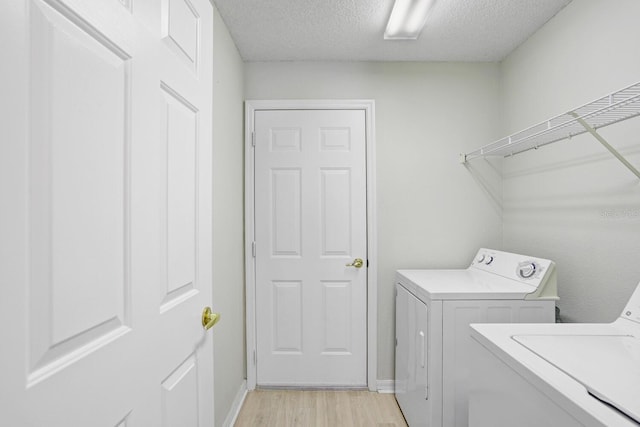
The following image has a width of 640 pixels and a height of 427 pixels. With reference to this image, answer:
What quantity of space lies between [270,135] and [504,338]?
6.39 feet

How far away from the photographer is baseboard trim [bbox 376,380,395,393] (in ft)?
7.97

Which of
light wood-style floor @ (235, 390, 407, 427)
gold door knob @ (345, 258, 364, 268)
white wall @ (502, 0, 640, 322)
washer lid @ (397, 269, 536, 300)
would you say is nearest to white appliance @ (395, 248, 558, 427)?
washer lid @ (397, 269, 536, 300)

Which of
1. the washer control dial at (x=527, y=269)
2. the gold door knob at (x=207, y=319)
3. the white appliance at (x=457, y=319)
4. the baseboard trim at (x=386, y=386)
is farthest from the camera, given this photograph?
the baseboard trim at (x=386, y=386)

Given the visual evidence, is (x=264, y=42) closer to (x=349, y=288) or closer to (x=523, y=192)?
(x=349, y=288)

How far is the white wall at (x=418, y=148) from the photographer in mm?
2473

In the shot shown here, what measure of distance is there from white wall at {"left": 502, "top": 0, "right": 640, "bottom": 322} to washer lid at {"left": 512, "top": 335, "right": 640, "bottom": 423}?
0.57 m

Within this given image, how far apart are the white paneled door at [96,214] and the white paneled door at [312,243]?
1.52m

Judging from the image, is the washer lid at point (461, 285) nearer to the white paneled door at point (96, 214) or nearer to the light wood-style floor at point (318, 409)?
the light wood-style floor at point (318, 409)

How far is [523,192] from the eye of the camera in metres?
2.24

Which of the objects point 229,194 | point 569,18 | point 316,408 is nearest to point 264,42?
point 229,194

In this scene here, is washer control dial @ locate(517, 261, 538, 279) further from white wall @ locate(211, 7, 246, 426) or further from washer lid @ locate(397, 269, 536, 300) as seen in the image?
white wall @ locate(211, 7, 246, 426)

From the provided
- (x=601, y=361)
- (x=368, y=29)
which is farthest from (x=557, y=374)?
(x=368, y=29)

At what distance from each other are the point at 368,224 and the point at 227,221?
1.01 metres

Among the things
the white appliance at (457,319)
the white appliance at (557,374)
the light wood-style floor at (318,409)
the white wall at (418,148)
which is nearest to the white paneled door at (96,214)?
the white appliance at (557,374)
